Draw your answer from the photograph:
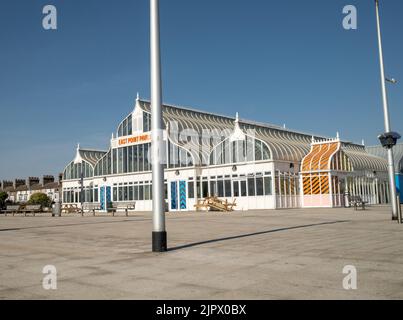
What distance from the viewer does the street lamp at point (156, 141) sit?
10.2 metres

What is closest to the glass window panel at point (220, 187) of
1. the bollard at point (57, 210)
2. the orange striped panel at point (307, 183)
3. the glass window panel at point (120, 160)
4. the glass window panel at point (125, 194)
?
the orange striped panel at point (307, 183)

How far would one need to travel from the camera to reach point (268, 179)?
3588cm

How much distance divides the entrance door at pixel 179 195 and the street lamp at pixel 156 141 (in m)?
30.2

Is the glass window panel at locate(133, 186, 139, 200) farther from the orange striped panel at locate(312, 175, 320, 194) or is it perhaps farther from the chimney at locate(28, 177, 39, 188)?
the chimney at locate(28, 177, 39, 188)

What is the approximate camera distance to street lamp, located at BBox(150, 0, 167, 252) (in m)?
10.2

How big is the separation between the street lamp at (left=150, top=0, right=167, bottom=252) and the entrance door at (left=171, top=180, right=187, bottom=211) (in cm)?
3016

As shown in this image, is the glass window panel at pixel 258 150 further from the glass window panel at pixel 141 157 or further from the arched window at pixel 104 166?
the arched window at pixel 104 166

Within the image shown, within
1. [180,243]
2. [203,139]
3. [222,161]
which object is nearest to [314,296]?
[180,243]

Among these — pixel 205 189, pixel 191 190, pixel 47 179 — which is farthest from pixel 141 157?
pixel 47 179

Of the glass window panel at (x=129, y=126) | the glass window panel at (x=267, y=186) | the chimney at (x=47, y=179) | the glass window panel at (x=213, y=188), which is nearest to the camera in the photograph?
the glass window panel at (x=267, y=186)

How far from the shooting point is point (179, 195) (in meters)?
41.0

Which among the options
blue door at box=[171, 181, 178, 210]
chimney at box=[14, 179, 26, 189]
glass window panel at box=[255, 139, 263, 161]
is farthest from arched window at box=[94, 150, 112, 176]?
chimney at box=[14, 179, 26, 189]
